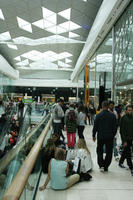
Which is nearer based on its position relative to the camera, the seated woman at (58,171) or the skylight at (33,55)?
the seated woman at (58,171)

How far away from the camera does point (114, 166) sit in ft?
19.1

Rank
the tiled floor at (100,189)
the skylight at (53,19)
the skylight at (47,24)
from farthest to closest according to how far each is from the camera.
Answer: the skylight at (47,24) < the skylight at (53,19) < the tiled floor at (100,189)

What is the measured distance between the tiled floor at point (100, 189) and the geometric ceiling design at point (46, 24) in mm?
12181

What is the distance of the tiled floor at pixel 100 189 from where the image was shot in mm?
3846

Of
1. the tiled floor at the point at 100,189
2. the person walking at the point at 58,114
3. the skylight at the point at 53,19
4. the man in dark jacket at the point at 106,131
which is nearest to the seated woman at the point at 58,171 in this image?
the tiled floor at the point at 100,189

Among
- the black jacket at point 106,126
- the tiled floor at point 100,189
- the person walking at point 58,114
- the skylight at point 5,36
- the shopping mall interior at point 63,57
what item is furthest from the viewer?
the skylight at point 5,36

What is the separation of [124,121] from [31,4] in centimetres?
1359

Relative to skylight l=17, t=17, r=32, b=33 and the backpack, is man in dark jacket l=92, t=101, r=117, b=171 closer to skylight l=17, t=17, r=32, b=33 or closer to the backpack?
the backpack

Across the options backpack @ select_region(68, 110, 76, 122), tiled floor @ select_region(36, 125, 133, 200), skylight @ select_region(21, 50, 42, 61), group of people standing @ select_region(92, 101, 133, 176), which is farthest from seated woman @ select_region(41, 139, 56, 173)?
skylight @ select_region(21, 50, 42, 61)

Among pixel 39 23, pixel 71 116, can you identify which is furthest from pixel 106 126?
pixel 39 23

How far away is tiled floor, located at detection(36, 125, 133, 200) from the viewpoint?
12.6ft

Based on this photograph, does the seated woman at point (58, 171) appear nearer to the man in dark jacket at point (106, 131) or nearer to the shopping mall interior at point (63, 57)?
the shopping mall interior at point (63, 57)

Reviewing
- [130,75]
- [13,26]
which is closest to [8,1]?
→ [13,26]

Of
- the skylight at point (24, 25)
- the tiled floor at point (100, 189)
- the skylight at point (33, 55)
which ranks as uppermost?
the skylight at point (24, 25)
